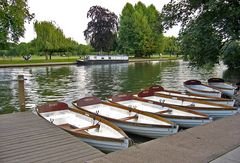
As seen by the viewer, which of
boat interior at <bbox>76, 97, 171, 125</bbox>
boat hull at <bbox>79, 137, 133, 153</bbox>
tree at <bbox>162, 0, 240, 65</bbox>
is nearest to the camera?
boat hull at <bbox>79, 137, 133, 153</bbox>

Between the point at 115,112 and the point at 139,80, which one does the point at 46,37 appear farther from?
the point at 115,112

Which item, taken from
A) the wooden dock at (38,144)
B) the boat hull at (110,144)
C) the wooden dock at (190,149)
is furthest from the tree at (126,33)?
the wooden dock at (190,149)

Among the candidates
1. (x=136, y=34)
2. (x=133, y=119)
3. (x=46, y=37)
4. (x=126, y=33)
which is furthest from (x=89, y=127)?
(x=126, y=33)

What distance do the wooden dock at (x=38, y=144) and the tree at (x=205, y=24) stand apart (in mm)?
7775

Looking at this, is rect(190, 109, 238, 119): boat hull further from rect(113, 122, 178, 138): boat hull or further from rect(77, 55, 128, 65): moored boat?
rect(77, 55, 128, 65): moored boat

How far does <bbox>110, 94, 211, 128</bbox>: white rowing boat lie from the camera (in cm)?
803

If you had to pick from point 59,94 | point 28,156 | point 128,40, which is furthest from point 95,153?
point 128,40

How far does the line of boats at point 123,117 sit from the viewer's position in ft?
20.9

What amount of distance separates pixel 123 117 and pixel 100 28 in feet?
191

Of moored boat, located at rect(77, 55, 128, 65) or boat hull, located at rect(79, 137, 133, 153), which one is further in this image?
moored boat, located at rect(77, 55, 128, 65)

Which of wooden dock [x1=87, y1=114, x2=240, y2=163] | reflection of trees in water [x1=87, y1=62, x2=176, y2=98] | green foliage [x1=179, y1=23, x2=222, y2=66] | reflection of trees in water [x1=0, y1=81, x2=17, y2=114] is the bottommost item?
reflection of trees in water [x1=0, y1=81, x2=17, y2=114]

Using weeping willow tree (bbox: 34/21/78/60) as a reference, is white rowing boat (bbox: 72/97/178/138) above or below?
below

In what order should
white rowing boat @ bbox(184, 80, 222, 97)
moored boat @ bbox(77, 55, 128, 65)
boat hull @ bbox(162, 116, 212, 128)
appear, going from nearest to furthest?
boat hull @ bbox(162, 116, 212, 128) → white rowing boat @ bbox(184, 80, 222, 97) → moored boat @ bbox(77, 55, 128, 65)

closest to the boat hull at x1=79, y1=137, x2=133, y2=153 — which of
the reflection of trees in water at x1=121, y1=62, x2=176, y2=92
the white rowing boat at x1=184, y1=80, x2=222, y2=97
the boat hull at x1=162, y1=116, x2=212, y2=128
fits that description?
the boat hull at x1=162, y1=116, x2=212, y2=128
